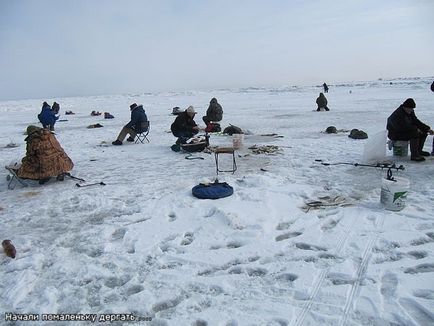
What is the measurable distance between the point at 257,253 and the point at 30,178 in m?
4.48

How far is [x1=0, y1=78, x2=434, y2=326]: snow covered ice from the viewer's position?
2881mm

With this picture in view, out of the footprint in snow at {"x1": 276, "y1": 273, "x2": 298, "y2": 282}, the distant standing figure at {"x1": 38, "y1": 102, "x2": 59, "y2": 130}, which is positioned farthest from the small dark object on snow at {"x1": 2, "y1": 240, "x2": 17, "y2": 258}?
the distant standing figure at {"x1": 38, "y1": 102, "x2": 59, "y2": 130}

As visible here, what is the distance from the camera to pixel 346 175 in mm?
6430

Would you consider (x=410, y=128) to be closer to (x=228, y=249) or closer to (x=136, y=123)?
(x=228, y=249)

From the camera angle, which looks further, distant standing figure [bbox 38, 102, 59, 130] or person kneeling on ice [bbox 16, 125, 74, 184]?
distant standing figure [bbox 38, 102, 59, 130]

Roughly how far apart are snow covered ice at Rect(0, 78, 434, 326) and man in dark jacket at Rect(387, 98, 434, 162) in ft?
1.90

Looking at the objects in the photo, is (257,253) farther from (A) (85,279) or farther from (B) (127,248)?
(A) (85,279)

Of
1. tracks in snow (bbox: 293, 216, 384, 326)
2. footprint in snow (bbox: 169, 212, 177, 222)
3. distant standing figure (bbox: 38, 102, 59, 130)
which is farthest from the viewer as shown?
distant standing figure (bbox: 38, 102, 59, 130)

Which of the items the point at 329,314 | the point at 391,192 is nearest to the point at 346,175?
the point at 391,192

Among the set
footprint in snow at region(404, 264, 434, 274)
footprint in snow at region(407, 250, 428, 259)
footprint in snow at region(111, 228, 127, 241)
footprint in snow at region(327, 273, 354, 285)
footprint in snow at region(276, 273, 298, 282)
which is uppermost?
footprint in snow at region(111, 228, 127, 241)

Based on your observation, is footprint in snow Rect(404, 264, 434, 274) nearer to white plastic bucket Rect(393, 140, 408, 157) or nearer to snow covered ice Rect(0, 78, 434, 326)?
snow covered ice Rect(0, 78, 434, 326)

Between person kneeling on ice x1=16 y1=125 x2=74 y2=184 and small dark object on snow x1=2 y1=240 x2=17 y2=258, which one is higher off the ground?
person kneeling on ice x1=16 y1=125 x2=74 y2=184

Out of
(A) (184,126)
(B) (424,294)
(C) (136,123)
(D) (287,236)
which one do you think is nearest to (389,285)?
(B) (424,294)

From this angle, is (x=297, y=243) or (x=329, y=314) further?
(x=297, y=243)
